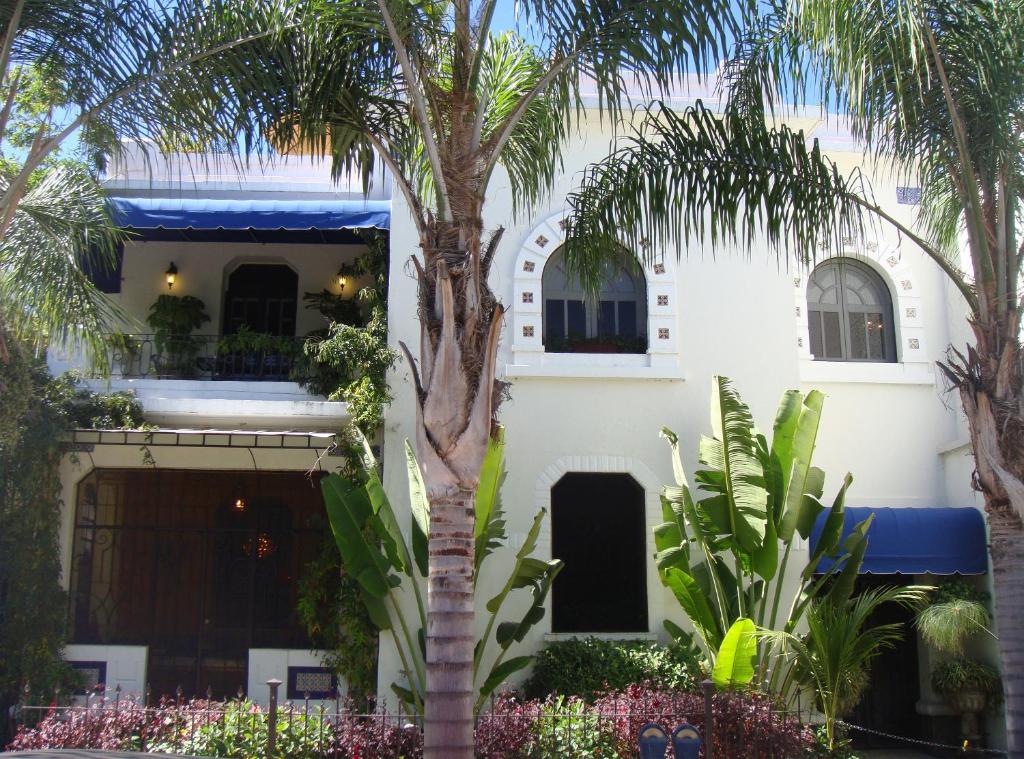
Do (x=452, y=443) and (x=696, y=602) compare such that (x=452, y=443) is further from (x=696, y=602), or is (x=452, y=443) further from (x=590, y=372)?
(x=590, y=372)

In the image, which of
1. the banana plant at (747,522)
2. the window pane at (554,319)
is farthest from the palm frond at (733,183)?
the window pane at (554,319)

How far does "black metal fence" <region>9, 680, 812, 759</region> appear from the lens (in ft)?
31.1

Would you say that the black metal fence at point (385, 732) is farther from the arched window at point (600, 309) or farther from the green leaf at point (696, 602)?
the arched window at point (600, 309)

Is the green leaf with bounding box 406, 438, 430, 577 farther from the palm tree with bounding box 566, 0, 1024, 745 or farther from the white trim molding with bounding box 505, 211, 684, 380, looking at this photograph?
the palm tree with bounding box 566, 0, 1024, 745

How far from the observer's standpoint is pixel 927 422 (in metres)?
13.3

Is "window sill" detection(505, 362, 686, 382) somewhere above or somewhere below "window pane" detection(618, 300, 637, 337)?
below

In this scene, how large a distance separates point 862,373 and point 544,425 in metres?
4.09

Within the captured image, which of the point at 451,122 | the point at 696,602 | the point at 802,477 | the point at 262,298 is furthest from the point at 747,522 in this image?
the point at 262,298

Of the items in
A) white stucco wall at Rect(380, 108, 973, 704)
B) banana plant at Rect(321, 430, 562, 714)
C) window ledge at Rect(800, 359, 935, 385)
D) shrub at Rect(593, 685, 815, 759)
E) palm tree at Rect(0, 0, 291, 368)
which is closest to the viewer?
palm tree at Rect(0, 0, 291, 368)

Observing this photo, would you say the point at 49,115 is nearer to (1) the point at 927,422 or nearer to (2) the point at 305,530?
(2) the point at 305,530

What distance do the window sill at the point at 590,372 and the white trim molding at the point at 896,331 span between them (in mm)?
1863

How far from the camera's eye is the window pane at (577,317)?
43.4 feet

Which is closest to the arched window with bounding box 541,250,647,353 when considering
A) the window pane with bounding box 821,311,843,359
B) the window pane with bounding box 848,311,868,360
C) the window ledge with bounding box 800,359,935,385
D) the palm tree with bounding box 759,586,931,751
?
the window ledge with bounding box 800,359,935,385

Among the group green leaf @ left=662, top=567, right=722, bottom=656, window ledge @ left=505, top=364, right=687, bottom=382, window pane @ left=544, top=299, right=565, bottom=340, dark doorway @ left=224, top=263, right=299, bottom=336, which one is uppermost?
dark doorway @ left=224, top=263, right=299, bottom=336
